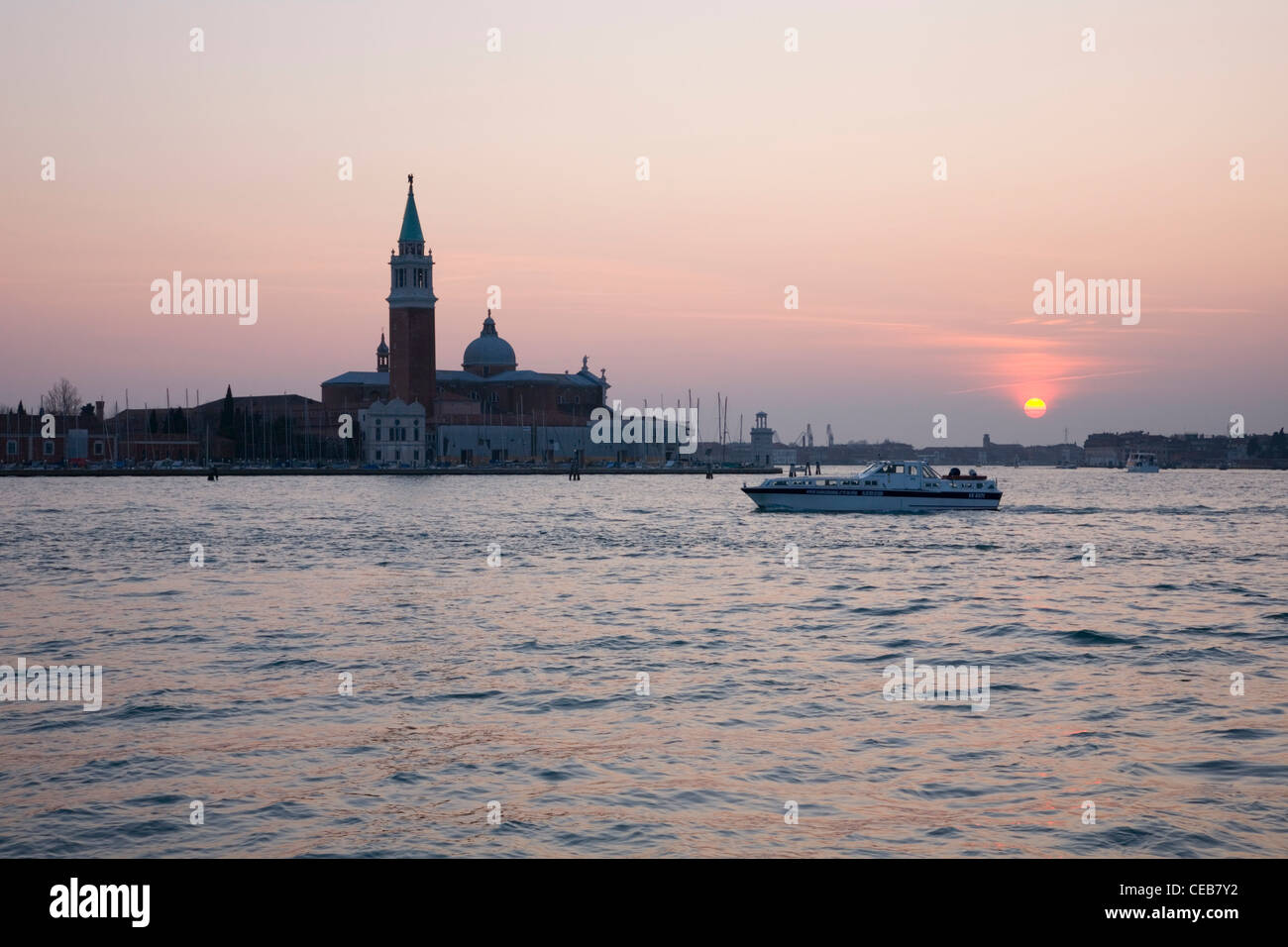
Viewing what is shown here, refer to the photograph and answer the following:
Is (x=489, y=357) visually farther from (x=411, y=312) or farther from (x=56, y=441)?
(x=56, y=441)

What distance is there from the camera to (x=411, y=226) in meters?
140

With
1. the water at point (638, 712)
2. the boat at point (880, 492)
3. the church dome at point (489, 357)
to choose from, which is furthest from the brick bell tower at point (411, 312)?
the water at point (638, 712)

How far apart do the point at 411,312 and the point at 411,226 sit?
10.3m

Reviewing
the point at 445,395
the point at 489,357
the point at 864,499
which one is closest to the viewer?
the point at 864,499

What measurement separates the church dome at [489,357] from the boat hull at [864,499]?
106m

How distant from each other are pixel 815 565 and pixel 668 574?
16.9 feet

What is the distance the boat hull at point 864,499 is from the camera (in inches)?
2317

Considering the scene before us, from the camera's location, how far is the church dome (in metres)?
164

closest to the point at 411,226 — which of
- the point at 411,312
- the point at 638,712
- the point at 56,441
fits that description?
the point at 411,312

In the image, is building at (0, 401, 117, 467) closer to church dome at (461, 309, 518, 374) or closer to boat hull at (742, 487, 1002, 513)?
church dome at (461, 309, 518, 374)

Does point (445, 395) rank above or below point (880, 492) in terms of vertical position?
above

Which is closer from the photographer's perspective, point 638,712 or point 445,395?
point 638,712

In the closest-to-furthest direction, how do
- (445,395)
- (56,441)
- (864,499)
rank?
(864,499) < (56,441) < (445,395)
